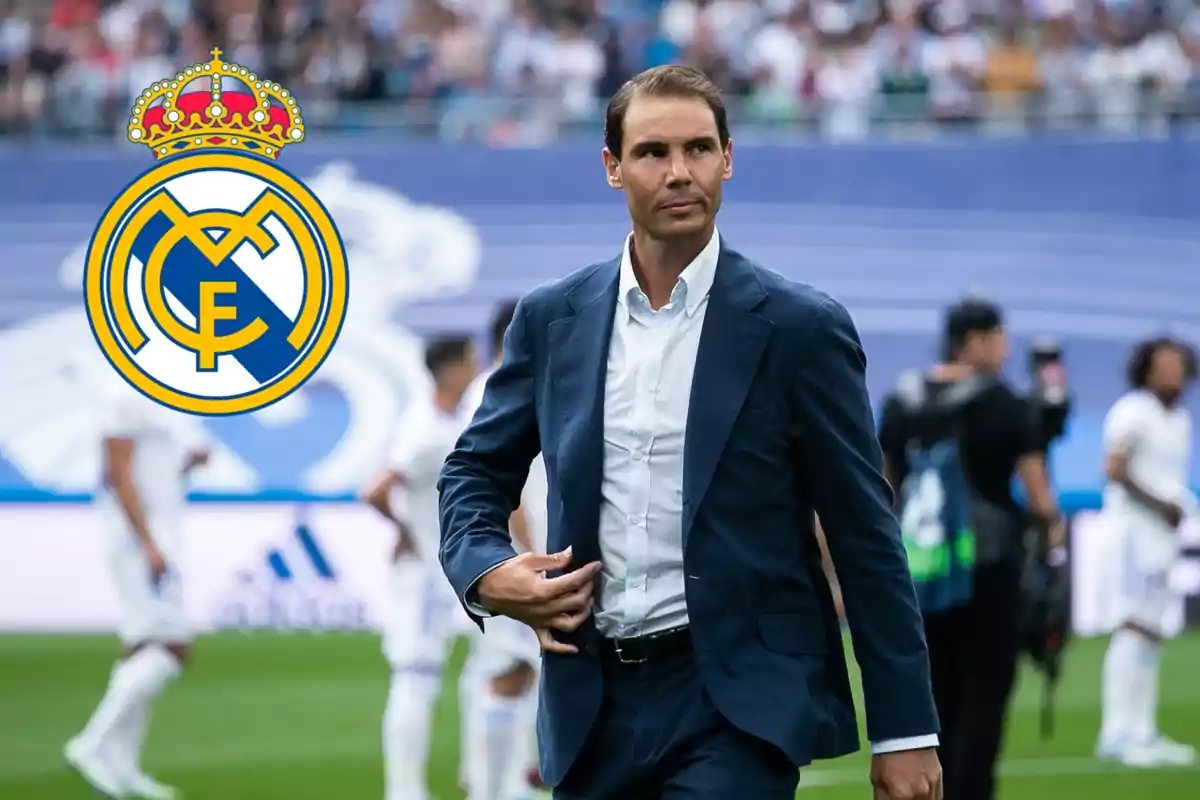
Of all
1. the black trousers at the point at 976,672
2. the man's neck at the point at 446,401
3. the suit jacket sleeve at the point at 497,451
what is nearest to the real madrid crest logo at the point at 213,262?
the suit jacket sleeve at the point at 497,451

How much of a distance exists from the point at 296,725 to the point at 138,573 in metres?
2.96

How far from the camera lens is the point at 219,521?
16922mm

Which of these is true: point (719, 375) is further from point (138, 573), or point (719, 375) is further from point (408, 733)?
point (138, 573)

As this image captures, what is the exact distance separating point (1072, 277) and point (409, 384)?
228 inches

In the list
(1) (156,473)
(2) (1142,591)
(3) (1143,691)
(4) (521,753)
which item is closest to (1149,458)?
(2) (1142,591)

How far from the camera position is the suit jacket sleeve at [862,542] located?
13.2 ft

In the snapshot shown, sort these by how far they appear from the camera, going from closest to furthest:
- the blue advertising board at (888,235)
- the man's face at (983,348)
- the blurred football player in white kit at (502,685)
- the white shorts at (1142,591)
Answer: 1. the man's face at (983,348)
2. the blurred football player in white kit at (502,685)
3. the white shorts at (1142,591)
4. the blue advertising board at (888,235)

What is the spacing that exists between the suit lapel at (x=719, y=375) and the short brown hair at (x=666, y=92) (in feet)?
1.05

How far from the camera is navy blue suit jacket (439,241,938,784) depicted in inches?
158

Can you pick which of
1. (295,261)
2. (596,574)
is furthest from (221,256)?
(596,574)

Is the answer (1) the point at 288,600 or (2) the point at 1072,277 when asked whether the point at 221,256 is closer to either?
(1) the point at 288,600

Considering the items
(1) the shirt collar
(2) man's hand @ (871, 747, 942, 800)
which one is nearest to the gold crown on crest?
(1) the shirt collar

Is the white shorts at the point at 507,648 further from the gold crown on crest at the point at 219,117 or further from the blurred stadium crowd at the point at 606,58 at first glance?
the blurred stadium crowd at the point at 606,58

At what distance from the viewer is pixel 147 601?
31.8 feet
